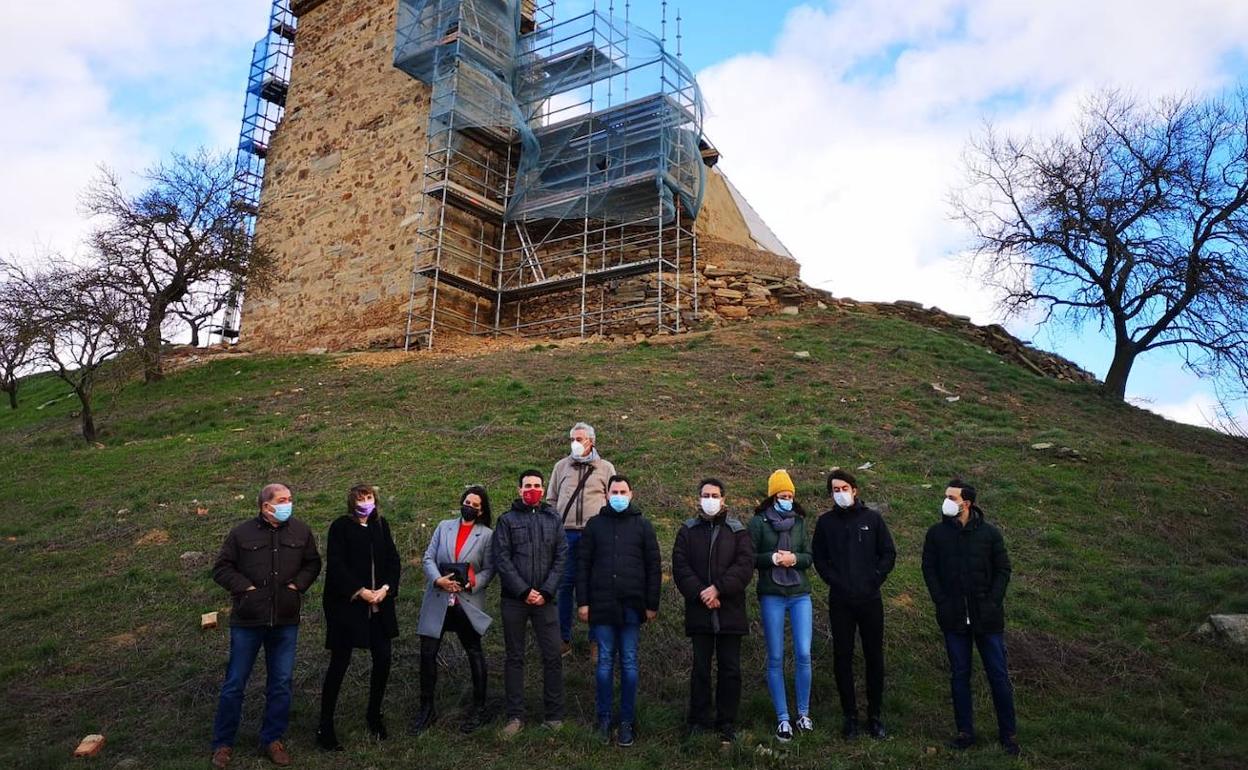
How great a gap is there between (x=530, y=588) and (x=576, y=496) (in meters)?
1.11

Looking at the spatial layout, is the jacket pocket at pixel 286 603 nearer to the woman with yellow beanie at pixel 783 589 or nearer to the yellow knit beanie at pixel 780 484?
the woman with yellow beanie at pixel 783 589

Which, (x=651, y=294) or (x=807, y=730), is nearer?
(x=807, y=730)

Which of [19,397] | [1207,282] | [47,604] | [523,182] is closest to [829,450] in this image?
[47,604]

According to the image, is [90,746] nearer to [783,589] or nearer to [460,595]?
[460,595]

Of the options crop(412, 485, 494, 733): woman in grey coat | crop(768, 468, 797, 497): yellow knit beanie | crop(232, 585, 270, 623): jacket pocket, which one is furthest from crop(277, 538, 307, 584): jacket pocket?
crop(768, 468, 797, 497): yellow knit beanie

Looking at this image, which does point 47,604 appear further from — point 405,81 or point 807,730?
point 405,81

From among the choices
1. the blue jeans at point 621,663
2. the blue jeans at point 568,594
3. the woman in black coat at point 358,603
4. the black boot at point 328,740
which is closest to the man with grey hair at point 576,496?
the blue jeans at point 568,594

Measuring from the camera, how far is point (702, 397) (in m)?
14.0

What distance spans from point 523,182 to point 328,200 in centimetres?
495

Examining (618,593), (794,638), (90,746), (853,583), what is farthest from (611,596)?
(90,746)

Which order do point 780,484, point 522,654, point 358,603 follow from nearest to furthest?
point 358,603 → point 522,654 → point 780,484

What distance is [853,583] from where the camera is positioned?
582 centimetres

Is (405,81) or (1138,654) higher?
(405,81)

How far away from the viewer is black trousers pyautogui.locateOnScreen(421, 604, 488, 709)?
19.0ft
